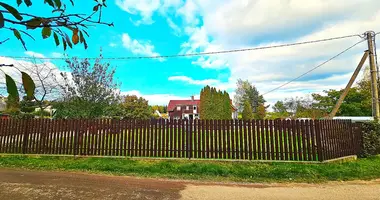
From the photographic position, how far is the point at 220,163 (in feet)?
24.0

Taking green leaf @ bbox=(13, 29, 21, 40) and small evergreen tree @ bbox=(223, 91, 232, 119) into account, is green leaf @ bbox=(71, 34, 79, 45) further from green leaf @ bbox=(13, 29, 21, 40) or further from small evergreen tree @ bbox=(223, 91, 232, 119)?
small evergreen tree @ bbox=(223, 91, 232, 119)

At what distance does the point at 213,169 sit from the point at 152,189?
2.13 meters

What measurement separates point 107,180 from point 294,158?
5.66 meters

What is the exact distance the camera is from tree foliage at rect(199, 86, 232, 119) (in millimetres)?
26297

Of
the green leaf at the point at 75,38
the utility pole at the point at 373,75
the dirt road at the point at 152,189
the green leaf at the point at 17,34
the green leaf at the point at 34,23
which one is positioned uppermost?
the utility pole at the point at 373,75

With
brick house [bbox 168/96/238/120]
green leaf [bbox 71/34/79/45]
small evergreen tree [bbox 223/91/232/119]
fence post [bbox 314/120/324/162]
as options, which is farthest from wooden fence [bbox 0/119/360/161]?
brick house [bbox 168/96/238/120]

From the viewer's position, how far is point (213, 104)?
86.6 ft

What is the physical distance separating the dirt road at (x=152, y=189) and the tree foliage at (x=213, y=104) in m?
20.6

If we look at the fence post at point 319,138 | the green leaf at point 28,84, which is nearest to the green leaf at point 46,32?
the green leaf at point 28,84

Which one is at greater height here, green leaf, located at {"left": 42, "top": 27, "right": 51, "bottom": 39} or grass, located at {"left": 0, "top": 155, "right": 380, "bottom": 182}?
green leaf, located at {"left": 42, "top": 27, "right": 51, "bottom": 39}

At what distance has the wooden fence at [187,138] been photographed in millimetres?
7379

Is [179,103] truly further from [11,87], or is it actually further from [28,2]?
[11,87]

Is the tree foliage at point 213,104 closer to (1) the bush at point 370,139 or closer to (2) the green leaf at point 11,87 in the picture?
(1) the bush at point 370,139

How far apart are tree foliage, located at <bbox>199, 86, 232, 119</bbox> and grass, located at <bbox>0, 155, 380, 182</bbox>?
18.7 metres
